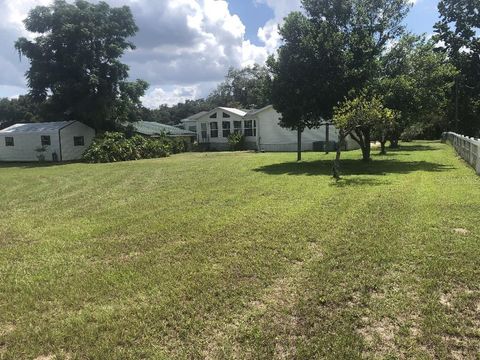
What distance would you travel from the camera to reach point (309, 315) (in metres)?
3.97

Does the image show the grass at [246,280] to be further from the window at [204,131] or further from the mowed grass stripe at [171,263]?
Answer: the window at [204,131]

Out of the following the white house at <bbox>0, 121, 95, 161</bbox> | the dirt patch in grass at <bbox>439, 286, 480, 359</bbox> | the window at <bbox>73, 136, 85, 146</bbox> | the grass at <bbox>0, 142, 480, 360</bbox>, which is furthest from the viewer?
the window at <bbox>73, 136, 85, 146</bbox>

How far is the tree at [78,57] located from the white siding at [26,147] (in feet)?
9.89

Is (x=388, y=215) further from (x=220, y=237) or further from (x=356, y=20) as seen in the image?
(x=356, y=20)

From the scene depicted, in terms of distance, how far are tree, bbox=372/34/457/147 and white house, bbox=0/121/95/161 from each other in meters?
23.5

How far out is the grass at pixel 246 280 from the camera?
357 centimetres

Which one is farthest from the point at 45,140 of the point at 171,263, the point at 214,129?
the point at 171,263

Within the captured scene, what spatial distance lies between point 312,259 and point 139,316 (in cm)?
234

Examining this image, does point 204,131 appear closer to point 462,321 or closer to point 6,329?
point 6,329

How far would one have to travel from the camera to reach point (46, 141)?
32.6 meters

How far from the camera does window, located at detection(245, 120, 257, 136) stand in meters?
39.7

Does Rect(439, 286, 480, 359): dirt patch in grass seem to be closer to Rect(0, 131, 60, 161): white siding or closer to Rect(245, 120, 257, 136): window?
Rect(0, 131, 60, 161): white siding

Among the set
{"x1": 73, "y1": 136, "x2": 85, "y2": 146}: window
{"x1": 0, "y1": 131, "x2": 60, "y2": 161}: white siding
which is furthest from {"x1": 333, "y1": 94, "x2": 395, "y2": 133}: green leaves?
{"x1": 73, "y1": 136, "x2": 85, "y2": 146}: window

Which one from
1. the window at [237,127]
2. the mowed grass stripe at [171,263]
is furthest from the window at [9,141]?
the mowed grass stripe at [171,263]
